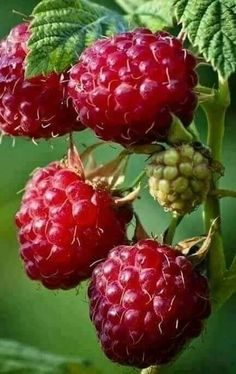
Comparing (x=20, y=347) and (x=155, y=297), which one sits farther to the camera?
(x=20, y=347)

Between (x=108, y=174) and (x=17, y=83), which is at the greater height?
(x=17, y=83)

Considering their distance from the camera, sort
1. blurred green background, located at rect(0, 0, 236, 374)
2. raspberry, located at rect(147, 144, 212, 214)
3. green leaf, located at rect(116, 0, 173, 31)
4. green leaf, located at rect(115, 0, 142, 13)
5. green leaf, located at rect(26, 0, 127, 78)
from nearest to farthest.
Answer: raspberry, located at rect(147, 144, 212, 214) < green leaf, located at rect(26, 0, 127, 78) < green leaf, located at rect(116, 0, 173, 31) < green leaf, located at rect(115, 0, 142, 13) < blurred green background, located at rect(0, 0, 236, 374)

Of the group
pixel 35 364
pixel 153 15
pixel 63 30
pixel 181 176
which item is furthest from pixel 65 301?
pixel 181 176

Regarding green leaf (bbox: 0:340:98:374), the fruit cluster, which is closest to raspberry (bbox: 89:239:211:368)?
the fruit cluster

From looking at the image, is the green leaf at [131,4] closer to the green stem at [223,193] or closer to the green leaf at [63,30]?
the green leaf at [63,30]

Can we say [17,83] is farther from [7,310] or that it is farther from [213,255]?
[7,310]

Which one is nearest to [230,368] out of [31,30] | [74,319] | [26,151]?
[74,319]

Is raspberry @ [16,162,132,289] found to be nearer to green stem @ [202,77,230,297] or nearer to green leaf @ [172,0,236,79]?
green stem @ [202,77,230,297]
